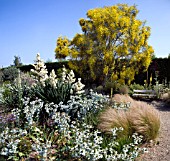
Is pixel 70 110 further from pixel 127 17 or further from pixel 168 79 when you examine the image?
pixel 168 79

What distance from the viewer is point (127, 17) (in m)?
10.2

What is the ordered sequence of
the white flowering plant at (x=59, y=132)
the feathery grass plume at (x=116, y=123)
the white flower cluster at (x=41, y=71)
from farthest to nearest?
1. the white flower cluster at (x=41, y=71)
2. the feathery grass plume at (x=116, y=123)
3. the white flowering plant at (x=59, y=132)

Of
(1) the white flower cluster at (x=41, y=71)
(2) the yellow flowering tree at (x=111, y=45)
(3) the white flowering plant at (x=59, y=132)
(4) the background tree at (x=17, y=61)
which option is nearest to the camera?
(3) the white flowering plant at (x=59, y=132)

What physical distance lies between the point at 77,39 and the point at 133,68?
2.81 m

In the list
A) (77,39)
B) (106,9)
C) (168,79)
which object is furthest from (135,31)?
(168,79)

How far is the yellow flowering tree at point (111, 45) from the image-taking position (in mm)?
10070

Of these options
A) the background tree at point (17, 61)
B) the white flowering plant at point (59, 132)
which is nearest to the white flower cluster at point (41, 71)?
the white flowering plant at point (59, 132)

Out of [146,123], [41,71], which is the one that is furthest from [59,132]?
[41,71]

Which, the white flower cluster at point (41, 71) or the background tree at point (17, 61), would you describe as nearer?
the white flower cluster at point (41, 71)

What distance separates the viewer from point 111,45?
34.5 feet

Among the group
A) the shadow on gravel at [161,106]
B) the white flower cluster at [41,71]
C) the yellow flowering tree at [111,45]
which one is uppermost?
the yellow flowering tree at [111,45]

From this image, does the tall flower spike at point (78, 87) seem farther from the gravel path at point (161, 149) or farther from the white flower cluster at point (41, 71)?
the gravel path at point (161, 149)

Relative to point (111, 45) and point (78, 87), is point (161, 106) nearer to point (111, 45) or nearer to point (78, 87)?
point (111, 45)

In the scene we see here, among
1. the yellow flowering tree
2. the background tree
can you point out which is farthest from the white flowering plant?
the background tree
